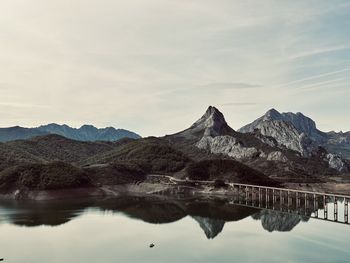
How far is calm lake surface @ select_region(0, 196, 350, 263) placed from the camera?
87.1 metres

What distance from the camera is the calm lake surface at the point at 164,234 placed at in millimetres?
87062

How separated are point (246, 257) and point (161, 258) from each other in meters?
16.3

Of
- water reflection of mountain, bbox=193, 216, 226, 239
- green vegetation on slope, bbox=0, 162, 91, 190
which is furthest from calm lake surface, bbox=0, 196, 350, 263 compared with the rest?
green vegetation on slope, bbox=0, 162, 91, 190

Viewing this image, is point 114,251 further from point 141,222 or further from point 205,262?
point 141,222

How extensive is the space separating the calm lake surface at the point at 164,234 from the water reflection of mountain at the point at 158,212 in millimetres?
286

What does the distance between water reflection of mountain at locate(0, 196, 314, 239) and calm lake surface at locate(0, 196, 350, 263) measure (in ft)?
0.94

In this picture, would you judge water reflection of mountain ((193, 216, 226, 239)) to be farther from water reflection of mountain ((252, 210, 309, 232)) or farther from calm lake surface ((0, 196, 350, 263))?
water reflection of mountain ((252, 210, 309, 232))

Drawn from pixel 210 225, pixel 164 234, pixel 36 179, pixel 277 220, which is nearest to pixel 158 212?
pixel 210 225

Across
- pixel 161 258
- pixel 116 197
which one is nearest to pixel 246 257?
pixel 161 258

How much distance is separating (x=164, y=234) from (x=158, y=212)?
38578 millimetres

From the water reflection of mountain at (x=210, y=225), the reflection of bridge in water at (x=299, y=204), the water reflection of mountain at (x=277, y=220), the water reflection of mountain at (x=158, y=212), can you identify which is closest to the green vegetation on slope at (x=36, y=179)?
the water reflection of mountain at (x=158, y=212)

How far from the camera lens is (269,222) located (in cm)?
12912

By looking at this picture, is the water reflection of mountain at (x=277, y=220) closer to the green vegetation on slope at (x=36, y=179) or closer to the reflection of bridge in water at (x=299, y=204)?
the reflection of bridge in water at (x=299, y=204)

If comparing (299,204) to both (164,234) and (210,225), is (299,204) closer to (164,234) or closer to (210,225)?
(210,225)
